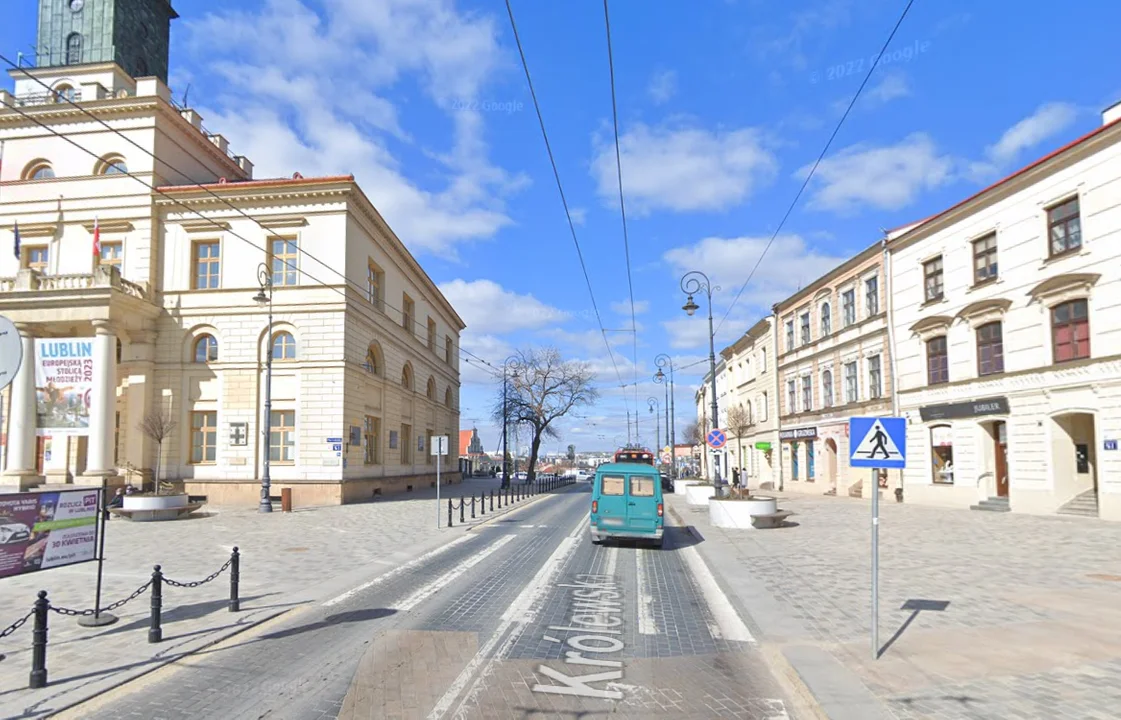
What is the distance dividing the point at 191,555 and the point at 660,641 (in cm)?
1195

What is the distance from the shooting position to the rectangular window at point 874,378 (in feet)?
105

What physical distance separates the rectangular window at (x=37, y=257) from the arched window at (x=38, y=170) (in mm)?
3472

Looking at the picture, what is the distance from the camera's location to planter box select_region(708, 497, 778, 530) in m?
20.1

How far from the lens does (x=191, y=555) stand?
15406 mm

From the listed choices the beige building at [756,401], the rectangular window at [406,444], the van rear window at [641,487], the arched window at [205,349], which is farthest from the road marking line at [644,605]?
the beige building at [756,401]

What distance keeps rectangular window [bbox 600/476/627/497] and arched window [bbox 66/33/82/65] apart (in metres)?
41.8

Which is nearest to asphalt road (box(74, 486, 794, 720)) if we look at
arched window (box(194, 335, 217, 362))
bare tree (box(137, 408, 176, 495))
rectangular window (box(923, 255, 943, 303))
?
bare tree (box(137, 408, 176, 495))

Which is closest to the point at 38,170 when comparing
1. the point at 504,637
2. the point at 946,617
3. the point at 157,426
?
the point at 157,426

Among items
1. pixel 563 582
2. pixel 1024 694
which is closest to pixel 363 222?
pixel 563 582

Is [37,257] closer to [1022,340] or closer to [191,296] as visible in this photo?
[191,296]

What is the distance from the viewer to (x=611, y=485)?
16.2m

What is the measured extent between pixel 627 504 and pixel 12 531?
1148 cm

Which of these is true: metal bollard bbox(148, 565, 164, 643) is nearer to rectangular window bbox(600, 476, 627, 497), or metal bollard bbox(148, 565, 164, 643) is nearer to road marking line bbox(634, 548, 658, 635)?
road marking line bbox(634, 548, 658, 635)

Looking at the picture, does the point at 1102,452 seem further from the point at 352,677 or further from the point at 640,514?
the point at 352,677
